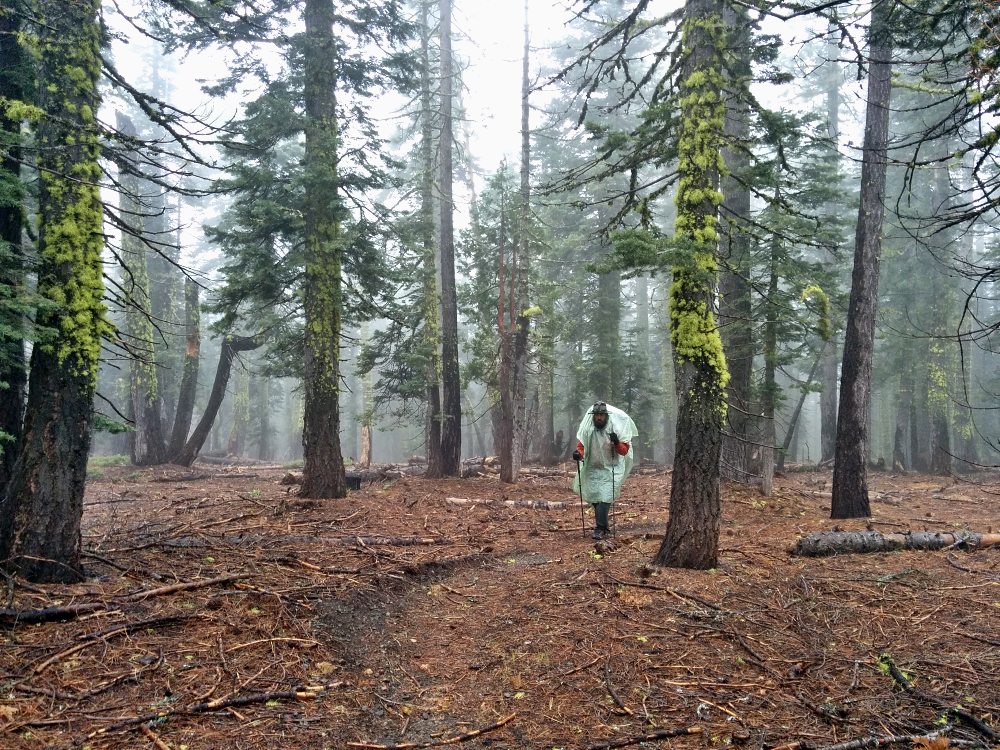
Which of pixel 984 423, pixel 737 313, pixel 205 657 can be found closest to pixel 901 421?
pixel 984 423

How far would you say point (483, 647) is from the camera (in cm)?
543

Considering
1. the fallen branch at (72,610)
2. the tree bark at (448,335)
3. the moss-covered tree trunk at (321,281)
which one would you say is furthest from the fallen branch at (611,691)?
the tree bark at (448,335)

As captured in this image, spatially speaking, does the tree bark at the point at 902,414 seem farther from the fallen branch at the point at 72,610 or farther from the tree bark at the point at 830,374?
the fallen branch at the point at 72,610

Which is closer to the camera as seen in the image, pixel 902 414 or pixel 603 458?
pixel 603 458

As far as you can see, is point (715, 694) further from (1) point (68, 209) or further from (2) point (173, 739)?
(1) point (68, 209)

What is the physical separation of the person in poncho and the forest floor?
3.46ft

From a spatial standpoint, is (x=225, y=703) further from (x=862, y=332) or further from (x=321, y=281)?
(x=862, y=332)

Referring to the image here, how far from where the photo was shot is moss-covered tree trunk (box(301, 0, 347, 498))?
11062mm

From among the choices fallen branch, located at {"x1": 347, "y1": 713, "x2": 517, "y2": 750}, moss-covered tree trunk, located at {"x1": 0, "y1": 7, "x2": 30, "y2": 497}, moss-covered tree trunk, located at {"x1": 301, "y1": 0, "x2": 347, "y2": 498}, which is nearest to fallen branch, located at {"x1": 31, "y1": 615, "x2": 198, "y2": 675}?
fallen branch, located at {"x1": 347, "y1": 713, "x2": 517, "y2": 750}

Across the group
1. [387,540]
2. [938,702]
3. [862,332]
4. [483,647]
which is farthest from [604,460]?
[938,702]

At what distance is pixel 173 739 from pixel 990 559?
27.4ft

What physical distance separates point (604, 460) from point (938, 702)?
5.68 m

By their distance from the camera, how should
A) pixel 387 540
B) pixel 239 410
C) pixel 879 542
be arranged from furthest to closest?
pixel 239 410 < pixel 387 540 < pixel 879 542

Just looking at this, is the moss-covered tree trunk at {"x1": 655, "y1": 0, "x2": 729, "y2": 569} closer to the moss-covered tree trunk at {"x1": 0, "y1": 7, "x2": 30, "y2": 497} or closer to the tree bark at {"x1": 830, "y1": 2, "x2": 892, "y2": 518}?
the tree bark at {"x1": 830, "y1": 2, "x2": 892, "y2": 518}
